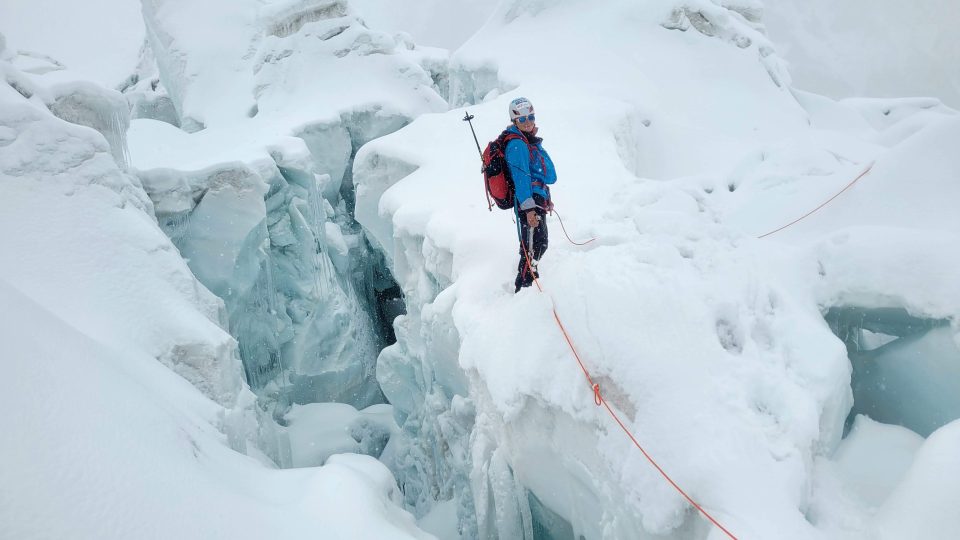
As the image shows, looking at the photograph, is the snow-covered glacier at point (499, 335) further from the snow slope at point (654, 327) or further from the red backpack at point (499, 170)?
the red backpack at point (499, 170)

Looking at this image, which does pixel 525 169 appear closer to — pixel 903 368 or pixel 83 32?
pixel 903 368

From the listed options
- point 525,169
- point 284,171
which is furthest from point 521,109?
point 284,171

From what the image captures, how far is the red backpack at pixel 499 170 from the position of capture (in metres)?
4.25

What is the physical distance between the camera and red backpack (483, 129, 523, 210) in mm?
4246

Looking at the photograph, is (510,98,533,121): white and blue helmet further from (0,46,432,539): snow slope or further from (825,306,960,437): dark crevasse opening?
(0,46,432,539): snow slope

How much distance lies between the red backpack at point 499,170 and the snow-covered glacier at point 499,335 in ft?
1.77

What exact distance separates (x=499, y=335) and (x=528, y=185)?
43.2 inches

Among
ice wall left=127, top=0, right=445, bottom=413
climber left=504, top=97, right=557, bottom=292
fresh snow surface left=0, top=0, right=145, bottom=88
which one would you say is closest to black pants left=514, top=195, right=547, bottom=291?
climber left=504, top=97, right=557, bottom=292

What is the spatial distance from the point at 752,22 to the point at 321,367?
51.2ft

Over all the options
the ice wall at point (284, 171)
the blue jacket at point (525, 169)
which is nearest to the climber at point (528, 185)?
the blue jacket at point (525, 169)

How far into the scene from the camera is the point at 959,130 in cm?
532

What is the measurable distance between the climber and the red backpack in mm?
50

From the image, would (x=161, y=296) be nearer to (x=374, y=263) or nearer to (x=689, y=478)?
(x=689, y=478)

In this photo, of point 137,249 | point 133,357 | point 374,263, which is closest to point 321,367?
point 374,263
